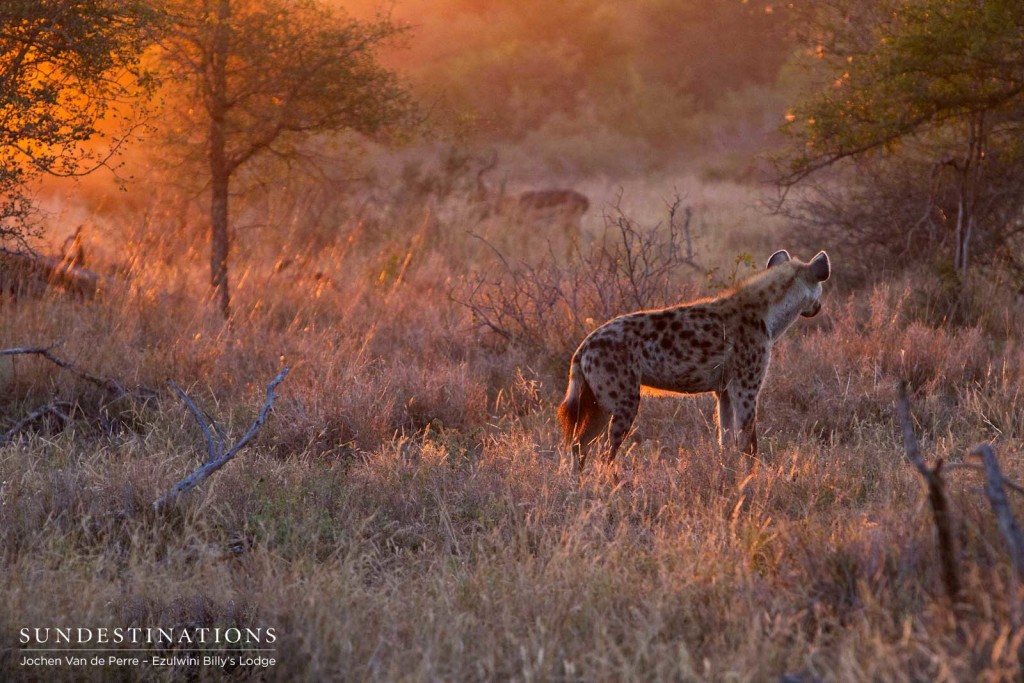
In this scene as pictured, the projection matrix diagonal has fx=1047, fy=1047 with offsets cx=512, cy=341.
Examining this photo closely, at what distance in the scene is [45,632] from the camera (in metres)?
3.71

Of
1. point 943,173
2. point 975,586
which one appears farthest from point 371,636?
point 943,173

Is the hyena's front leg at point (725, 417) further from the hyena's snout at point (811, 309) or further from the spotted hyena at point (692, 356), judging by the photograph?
the hyena's snout at point (811, 309)

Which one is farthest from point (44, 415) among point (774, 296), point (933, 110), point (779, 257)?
point (933, 110)

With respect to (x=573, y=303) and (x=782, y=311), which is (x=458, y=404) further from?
(x=782, y=311)

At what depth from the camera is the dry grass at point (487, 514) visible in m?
3.50

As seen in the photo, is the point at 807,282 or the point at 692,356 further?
the point at 807,282

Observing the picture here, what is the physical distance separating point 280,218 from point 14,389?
28.5ft

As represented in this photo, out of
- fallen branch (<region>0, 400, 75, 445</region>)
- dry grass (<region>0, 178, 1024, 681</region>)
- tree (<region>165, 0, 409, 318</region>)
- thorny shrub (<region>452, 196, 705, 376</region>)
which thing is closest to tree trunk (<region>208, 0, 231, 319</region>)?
tree (<region>165, 0, 409, 318</region>)

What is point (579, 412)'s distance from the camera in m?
5.74

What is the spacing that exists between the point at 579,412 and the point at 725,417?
0.95 meters

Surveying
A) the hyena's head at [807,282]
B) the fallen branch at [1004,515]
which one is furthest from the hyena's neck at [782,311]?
the fallen branch at [1004,515]

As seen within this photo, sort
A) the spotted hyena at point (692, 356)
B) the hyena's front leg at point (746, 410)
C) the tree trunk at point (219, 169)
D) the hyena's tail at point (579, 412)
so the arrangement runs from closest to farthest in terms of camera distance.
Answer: the spotted hyena at point (692, 356) → the hyena's tail at point (579, 412) → the hyena's front leg at point (746, 410) → the tree trunk at point (219, 169)

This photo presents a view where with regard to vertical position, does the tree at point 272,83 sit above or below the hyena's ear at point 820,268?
above

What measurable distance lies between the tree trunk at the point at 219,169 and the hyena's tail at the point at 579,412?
4989 millimetres
